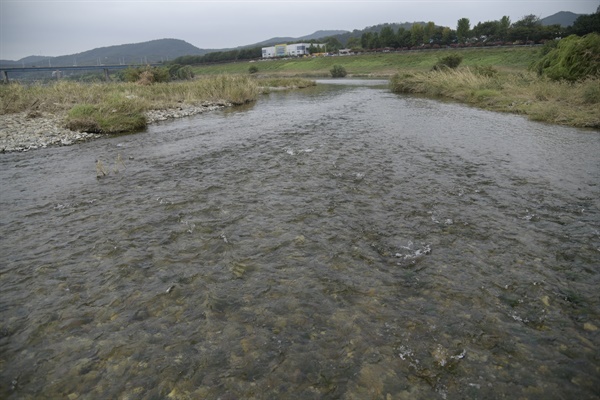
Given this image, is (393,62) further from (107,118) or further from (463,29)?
(107,118)

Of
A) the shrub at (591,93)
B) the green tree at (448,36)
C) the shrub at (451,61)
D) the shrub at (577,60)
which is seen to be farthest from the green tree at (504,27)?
the shrub at (591,93)

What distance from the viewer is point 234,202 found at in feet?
29.9

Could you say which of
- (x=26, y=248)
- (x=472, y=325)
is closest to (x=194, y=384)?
(x=472, y=325)

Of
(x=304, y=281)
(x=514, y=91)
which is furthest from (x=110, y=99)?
(x=514, y=91)

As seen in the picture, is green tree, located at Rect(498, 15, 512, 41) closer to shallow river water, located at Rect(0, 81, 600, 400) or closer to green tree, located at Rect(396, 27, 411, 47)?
green tree, located at Rect(396, 27, 411, 47)

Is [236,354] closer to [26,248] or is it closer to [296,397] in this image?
[296,397]

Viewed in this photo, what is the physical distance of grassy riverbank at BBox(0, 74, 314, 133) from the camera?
19.3 m

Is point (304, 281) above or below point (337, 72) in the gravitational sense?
below

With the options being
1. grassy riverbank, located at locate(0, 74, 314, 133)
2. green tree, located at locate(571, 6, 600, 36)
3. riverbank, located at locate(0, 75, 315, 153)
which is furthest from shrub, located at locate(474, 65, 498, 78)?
green tree, located at locate(571, 6, 600, 36)

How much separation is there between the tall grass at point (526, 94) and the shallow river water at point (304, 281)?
366 inches

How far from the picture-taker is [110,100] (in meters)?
21.9

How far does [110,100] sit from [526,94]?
30.2 m

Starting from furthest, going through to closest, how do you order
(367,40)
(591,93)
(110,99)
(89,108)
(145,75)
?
(367,40), (145,75), (110,99), (89,108), (591,93)

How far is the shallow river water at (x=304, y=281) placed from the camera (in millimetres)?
3887
